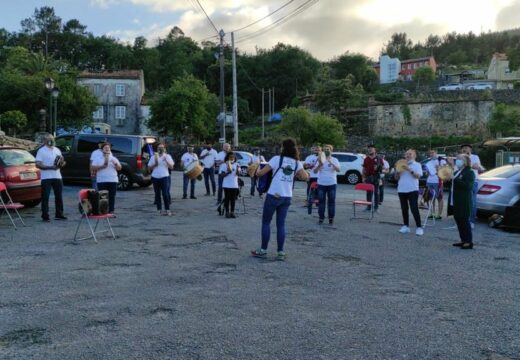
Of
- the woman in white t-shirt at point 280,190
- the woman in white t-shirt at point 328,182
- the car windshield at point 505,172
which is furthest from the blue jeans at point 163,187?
the car windshield at point 505,172

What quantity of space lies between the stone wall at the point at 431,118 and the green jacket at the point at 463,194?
174ft

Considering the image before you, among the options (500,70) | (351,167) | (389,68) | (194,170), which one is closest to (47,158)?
(194,170)

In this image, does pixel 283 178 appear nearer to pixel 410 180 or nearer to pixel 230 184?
pixel 410 180

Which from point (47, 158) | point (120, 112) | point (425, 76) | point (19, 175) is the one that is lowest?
point (19, 175)

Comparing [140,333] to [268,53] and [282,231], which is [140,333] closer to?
[282,231]

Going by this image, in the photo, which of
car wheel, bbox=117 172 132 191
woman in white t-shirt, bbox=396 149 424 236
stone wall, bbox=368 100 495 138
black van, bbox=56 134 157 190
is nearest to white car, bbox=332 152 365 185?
black van, bbox=56 134 157 190

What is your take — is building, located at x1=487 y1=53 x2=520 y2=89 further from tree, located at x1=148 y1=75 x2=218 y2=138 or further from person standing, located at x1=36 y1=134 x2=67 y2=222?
person standing, located at x1=36 y1=134 x2=67 y2=222

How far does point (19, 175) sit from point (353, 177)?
55.1 feet

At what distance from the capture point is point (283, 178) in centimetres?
742

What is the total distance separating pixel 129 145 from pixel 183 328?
42.7ft

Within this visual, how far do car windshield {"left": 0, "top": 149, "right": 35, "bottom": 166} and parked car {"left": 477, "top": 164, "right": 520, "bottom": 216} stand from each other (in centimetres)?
1081

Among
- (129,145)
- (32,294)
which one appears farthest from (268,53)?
(32,294)

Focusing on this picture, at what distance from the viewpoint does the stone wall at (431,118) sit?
5853cm

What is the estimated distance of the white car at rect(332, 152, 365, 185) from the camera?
2478cm
